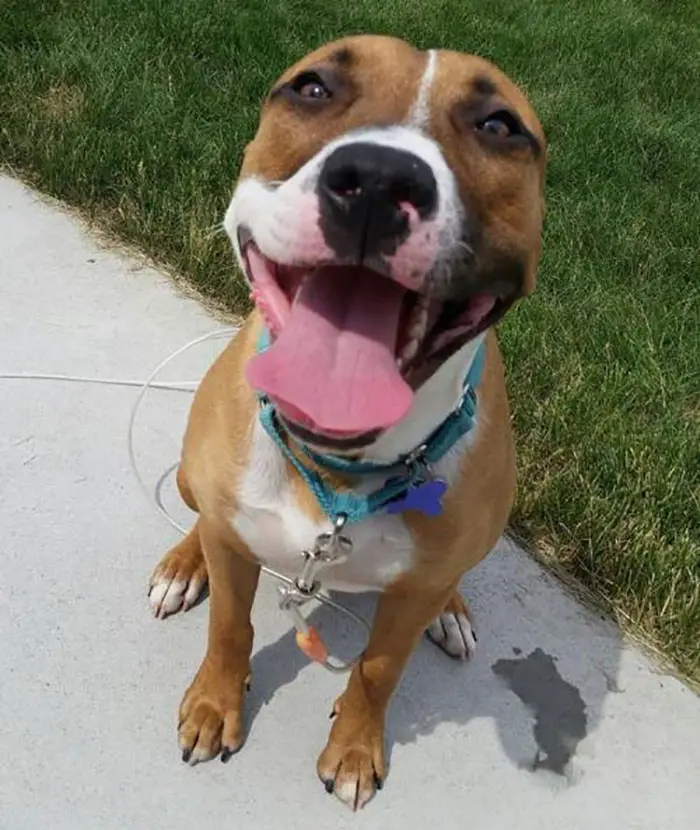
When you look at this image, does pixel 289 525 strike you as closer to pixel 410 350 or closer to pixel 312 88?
pixel 410 350

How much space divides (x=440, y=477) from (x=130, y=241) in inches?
84.7

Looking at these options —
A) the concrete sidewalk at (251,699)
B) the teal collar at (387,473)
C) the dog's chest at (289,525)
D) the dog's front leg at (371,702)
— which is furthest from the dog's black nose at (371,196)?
the concrete sidewalk at (251,699)

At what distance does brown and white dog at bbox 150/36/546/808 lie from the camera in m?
1.46

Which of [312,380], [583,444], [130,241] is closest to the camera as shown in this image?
[312,380]

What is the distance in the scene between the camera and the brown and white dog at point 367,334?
146 cm

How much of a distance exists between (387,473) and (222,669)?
2.37ft

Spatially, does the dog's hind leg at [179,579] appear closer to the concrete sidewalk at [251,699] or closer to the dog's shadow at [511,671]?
the concrete sidewalk at [251,699]

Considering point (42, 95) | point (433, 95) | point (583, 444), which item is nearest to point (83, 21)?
point (42, 95)

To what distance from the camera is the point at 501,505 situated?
2.08 meters

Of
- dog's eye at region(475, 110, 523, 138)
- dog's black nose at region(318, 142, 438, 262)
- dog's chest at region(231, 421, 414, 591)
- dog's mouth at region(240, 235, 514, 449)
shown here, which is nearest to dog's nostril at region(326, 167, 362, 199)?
dog's black nose at region(318, 142, 438, 262)

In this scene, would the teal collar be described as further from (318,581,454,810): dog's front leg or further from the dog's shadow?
the dog's shadow

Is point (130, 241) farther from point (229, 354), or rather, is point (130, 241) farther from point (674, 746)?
point (674, 746)

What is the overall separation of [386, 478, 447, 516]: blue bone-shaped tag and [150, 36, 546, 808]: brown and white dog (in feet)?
0.11

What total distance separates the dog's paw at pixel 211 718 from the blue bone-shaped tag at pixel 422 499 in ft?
2.27
